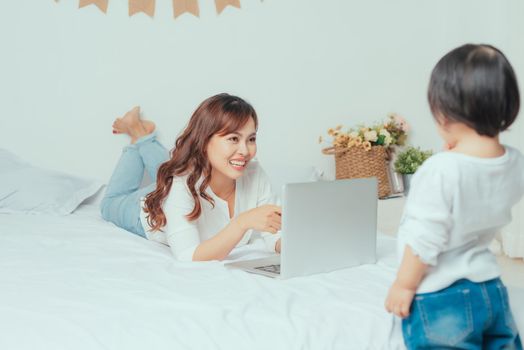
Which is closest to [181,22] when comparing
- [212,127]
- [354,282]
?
[212,127]

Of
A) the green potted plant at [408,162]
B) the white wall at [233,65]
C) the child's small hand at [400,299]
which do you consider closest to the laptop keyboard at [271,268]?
the child's small hand at [400,299]

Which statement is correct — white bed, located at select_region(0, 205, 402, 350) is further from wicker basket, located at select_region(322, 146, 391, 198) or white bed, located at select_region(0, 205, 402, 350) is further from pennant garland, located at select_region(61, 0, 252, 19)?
pennant garland, located at select_region(61, 0, 252, 19)

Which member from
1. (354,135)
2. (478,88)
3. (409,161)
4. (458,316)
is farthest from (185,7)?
(458,316)

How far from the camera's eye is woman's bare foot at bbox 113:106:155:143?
2871mm

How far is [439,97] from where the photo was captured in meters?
1.13

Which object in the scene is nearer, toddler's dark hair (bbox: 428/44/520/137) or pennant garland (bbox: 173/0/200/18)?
toddler's dark hair (bbox: 428/44/520/137)

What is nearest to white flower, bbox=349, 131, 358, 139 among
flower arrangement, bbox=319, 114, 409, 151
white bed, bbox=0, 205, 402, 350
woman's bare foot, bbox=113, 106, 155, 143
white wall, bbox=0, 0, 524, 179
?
flower arrangement, bbox=319, 114, 409, 151

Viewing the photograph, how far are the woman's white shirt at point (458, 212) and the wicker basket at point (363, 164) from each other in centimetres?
186

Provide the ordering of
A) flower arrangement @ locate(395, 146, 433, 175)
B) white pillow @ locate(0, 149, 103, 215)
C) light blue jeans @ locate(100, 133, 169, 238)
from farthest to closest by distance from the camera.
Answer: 1. flower arrangement @ locate(395, 146, 433, 175)
2. white pillow @ locate(0, 149, 103, 215)
3. light blue jeans @ locate(100, 133, 169, 238)

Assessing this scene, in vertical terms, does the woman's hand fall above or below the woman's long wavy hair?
below

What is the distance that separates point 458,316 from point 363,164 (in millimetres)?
1966

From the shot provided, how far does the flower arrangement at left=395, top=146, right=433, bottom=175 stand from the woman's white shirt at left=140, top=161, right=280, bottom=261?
3.92 ft

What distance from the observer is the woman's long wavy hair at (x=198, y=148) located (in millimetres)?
1909

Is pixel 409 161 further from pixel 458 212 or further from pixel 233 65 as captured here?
pixel 458 212
